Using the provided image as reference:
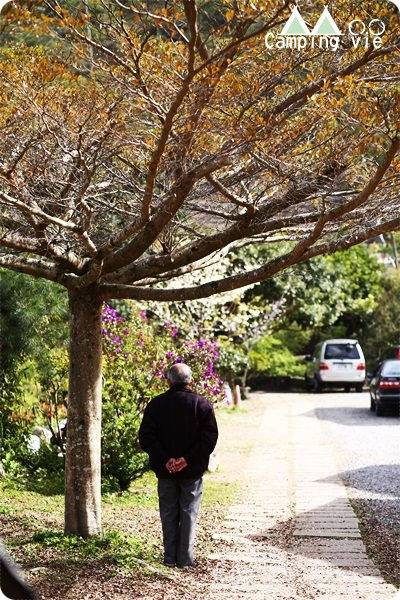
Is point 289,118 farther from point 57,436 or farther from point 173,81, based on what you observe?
point 57,436

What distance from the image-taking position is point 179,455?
6.27 meters

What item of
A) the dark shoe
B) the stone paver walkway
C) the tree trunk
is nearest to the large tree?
the tree trunk

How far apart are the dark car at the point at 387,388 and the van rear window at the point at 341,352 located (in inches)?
256

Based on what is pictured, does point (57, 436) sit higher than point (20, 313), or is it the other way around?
point (20, 313)

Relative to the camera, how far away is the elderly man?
6.27 m

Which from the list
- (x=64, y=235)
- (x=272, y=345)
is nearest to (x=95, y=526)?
(x=64, y=235)

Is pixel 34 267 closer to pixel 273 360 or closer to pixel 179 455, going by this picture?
pixel 179 455

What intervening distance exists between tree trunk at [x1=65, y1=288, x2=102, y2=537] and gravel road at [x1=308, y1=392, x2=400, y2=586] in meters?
2.22

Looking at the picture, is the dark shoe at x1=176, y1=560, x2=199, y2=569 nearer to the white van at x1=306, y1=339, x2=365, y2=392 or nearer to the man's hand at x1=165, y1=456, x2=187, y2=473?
the man's hand at x1=165, y1=456, x2=187, y2=473

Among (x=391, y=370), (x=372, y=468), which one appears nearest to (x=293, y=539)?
(x=372, y=468)

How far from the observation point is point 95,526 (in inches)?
270

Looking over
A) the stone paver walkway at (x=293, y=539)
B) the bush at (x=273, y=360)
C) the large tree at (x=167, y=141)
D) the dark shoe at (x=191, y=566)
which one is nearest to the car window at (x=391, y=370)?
the stone paver walkway at (x=293, y=539)

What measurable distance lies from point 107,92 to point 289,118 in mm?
1240

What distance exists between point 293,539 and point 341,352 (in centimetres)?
1767
